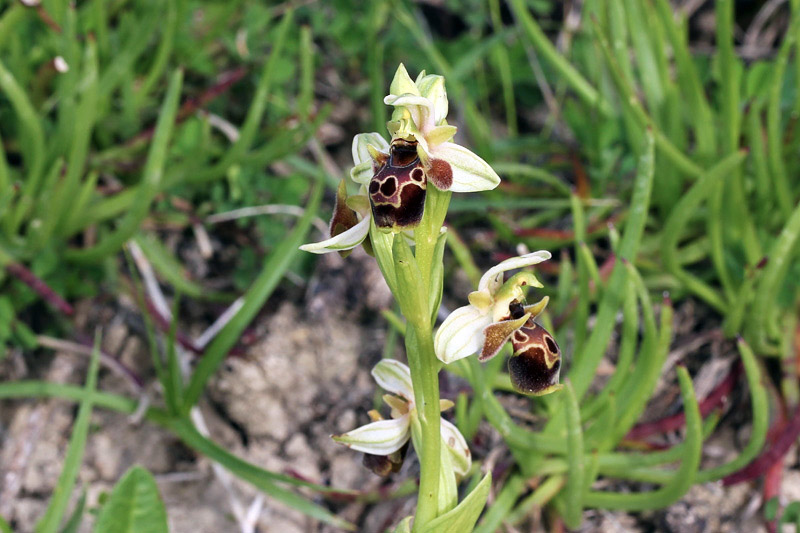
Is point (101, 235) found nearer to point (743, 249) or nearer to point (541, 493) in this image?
point (541, 493)

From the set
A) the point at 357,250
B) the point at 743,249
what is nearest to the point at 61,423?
the point at 357,250

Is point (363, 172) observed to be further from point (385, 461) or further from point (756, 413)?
point (756, 413)

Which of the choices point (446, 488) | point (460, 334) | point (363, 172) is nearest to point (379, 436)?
point (446, 488)

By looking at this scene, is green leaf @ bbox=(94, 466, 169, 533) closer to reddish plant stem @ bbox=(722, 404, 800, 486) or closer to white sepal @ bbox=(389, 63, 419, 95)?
white sepal @ bbox=(389, 63, 419, 95)

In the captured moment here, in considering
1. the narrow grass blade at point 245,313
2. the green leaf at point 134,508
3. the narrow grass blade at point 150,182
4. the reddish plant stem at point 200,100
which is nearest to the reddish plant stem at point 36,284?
the narrow grass blade at point 150,182

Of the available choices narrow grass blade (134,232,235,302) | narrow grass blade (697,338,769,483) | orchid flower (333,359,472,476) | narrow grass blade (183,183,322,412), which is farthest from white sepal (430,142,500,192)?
narrow grass blade (134,232,235,302)

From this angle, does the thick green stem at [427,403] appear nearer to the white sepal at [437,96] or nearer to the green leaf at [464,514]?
the green leaf at [464,514]
